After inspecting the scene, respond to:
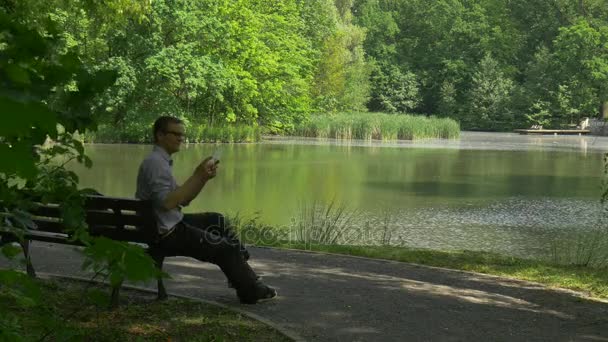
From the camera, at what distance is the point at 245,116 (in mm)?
41875

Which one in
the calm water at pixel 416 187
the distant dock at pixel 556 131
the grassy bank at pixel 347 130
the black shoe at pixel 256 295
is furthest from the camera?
the distant dock at pixel 556 131

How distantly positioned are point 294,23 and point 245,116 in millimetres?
9036

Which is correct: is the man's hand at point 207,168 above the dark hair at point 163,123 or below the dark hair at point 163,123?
below

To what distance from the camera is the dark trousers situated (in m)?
5.61

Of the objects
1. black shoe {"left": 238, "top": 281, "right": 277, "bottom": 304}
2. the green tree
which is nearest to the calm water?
black shoe {"left": 238, "top": 281, "right": 277, "bottom": 304}

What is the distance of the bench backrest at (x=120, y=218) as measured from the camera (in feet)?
18.2

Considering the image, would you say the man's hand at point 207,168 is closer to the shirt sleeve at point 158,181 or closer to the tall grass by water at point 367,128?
the shirt sleeve at point 158,181

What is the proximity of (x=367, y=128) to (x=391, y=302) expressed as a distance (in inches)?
1617

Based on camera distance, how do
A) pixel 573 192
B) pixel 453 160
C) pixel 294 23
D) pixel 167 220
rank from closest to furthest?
pixel 167 220 < pixel 573 192 < pixel 453 160 < pixel 294 23

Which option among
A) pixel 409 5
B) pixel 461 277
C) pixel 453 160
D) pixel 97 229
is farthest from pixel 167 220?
pixel 409 5

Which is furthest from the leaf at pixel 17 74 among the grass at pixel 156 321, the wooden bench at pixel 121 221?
the wooden bench at pixel 121 221

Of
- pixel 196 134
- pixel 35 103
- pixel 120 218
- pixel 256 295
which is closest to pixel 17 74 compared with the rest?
pixel 35 103

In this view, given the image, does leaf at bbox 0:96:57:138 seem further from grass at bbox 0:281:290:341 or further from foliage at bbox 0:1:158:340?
grass at bbox 0:281:290:341

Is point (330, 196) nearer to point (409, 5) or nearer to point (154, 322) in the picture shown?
point (154, 322)
